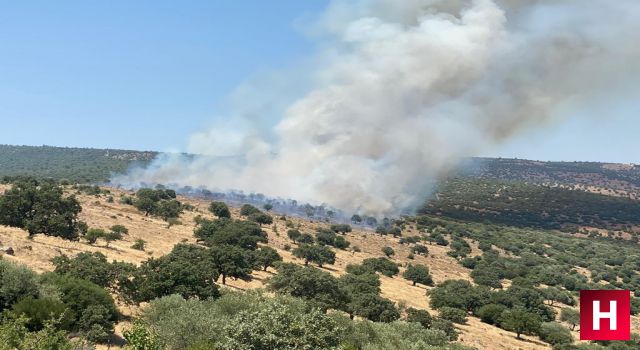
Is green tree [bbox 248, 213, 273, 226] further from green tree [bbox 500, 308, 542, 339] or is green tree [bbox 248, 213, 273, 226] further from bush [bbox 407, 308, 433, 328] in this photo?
bush [bbox 407, 308, 433, 328]

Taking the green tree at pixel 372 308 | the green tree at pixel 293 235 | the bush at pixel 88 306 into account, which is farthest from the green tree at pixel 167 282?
the green tree at pixel 293 235

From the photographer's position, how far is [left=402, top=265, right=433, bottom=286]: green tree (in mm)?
92375

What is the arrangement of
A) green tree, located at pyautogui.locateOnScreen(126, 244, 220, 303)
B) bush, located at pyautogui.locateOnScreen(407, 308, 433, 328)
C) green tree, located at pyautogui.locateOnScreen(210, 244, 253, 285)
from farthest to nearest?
green tree, located at pyautogui.locateOnScreen(210, 244, 253, 285), bush, located at pyautogui.locateOnScreen(407, 308, 433, 328), green tree, located at pyautogui.locateOnScreen(126, 244, 220, 303)

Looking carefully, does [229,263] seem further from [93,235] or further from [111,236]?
[111,236]

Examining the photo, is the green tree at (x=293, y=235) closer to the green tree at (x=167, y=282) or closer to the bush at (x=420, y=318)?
the bush at (x=420, y=318)

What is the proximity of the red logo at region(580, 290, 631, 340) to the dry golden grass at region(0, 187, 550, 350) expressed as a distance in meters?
29.8

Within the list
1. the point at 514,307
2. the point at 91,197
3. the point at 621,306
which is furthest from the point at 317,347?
the point at 91,197

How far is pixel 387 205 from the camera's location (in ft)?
605

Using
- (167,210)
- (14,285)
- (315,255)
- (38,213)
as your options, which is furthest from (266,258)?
(14,285)

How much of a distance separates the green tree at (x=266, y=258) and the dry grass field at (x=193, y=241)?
5.28 feet

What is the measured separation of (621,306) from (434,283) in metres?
73.1

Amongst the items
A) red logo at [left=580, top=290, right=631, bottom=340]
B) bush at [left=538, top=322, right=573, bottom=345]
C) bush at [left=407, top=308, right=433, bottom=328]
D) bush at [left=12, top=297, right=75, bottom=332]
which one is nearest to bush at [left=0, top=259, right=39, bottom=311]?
bush at [left=12, top=297, right=75, bottom=332]

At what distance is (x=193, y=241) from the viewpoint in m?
84.8

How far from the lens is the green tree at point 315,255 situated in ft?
287
